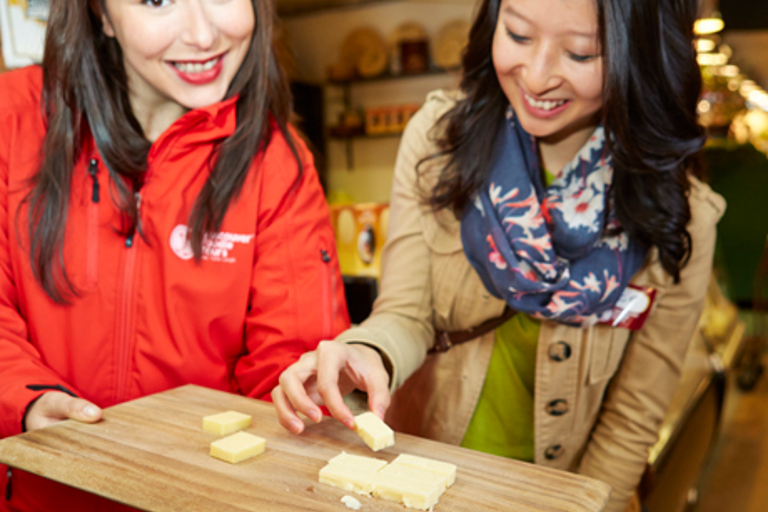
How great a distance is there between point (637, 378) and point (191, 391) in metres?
1.00

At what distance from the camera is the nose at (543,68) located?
1163 millimetres

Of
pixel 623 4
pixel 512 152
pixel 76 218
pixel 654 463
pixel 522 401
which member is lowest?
pixel 654 463

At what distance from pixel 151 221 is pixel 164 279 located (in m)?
0.12

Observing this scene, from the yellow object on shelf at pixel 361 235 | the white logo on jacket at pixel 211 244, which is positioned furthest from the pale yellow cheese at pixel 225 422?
the yellow object on shelf at pixel 361 235

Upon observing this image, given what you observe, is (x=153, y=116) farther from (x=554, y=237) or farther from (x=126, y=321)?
(x=554, y=237)

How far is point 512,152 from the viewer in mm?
1397

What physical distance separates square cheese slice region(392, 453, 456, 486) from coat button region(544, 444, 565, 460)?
2.05 ft

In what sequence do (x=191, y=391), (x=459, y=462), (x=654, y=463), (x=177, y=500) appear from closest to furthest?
(x=177, y=500) < (x=459, y=462) < (x=191, y=391) < (x=654, y=463)

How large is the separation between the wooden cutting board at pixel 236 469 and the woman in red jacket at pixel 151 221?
23cm

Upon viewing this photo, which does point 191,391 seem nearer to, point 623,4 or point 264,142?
point 264,142

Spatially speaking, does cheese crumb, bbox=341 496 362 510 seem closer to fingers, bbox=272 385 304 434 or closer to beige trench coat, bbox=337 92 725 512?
fingers, bbox=272 385 304 434

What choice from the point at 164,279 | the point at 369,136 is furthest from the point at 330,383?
the point at 369,136

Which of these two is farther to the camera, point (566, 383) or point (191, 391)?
point (566, 383)

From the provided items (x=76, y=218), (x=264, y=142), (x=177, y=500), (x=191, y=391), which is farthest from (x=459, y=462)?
(x=76, y=218)
